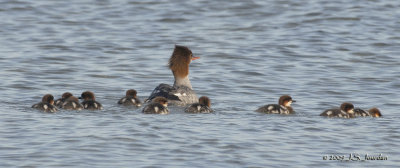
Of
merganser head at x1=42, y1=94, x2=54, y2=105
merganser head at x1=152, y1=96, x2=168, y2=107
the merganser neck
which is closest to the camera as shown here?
merganser head at x1=42, y1=94, x2=54, y2=105

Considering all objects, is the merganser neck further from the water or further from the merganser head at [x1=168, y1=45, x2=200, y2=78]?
the water

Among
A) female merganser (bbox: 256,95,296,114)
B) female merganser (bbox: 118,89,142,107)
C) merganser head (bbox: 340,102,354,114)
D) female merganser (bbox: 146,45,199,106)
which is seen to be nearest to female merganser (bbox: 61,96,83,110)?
female merganser (bbox: 118,89,142,107)

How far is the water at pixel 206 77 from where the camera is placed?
8109mm

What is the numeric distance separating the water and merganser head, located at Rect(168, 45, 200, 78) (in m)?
0.63

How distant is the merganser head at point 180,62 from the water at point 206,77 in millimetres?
630

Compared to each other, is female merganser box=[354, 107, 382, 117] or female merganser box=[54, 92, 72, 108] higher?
female merganser box=[54, 92, 72, 108]

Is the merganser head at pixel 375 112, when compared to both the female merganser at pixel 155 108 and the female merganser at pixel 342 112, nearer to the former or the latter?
the female merganser at pixel 342 112

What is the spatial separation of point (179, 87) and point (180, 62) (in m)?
0.49

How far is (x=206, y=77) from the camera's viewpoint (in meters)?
13.9

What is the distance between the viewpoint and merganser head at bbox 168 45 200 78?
463 inches

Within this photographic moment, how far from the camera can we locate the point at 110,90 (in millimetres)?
12312

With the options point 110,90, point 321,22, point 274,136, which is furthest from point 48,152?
point 321,22

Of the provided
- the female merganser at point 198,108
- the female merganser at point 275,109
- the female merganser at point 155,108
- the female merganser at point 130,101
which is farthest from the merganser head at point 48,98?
the female merganser at point 275,109
